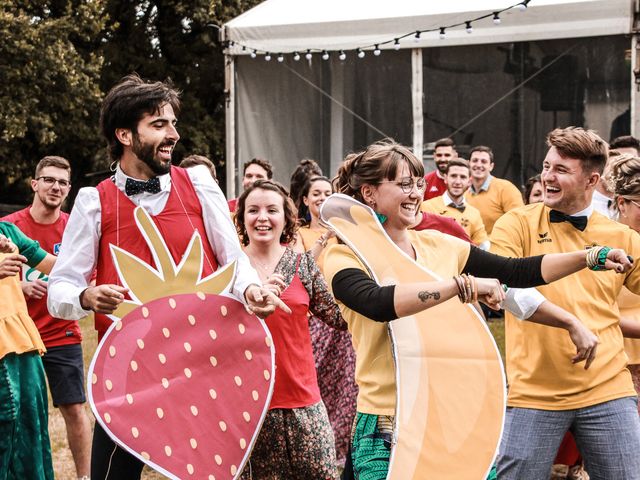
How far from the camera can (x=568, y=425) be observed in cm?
372

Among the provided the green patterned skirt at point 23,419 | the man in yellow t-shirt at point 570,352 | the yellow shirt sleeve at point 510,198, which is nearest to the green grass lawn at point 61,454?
the green patterned skirt at point 23,419

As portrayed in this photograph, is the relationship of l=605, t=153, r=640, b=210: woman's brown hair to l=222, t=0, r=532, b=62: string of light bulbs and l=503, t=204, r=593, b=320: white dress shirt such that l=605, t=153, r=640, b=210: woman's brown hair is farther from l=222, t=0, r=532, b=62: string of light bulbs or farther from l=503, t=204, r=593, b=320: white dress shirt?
l=222, t=0, r=532, b=62: string of light bulbs

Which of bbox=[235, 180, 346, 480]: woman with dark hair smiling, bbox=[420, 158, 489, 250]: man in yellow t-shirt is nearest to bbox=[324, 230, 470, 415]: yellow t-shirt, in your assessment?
bbox=[235, 180, 346, 480]: woman with dark hair smiling

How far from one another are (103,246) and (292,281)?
1210mm

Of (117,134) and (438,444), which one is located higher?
(117,134)

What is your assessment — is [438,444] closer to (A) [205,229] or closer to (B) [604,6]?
(A) [205,229]

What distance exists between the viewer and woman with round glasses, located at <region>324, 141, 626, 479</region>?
3150mm

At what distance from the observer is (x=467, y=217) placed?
7707mm

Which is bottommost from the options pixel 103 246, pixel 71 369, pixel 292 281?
pixel 71 369

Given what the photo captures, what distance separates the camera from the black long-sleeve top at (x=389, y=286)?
115 inches

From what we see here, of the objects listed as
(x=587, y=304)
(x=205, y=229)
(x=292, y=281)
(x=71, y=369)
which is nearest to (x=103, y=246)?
(x=205, y=229)

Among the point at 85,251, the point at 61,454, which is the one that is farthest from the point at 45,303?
the point at 85,251

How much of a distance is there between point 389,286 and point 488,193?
6.39 metres

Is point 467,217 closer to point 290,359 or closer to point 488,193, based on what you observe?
point 488,193
